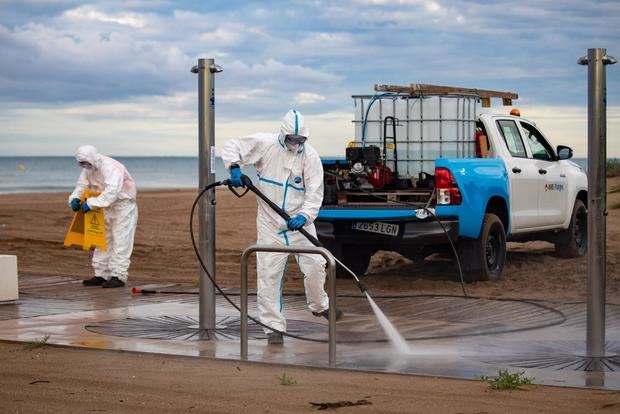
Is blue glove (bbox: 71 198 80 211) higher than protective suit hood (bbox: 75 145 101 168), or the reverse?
protective suit hood (bbox: 75 145 101 168)

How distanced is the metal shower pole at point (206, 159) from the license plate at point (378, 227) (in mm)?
3129

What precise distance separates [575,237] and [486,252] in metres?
2.86

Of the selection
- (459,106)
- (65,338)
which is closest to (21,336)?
(65,338)

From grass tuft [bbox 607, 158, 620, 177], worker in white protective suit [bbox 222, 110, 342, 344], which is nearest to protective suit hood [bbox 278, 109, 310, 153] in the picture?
worker in white protective suit [bbox 222, 110, 342, 344]

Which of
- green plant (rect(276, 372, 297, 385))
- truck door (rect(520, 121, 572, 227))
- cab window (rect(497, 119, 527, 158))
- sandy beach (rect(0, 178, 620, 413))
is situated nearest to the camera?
sandy beach (rect(0, 178, 620, 413))

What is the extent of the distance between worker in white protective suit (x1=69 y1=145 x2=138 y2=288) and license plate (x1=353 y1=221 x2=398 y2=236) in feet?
9.71

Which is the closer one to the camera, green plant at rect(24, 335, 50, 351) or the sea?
green plant at rect(24, 335, 50, 351)

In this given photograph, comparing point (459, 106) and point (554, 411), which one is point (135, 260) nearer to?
point (459, 106)

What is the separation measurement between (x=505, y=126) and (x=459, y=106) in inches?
45.3

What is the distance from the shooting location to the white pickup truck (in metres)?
12.7

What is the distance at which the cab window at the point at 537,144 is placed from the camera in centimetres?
1475

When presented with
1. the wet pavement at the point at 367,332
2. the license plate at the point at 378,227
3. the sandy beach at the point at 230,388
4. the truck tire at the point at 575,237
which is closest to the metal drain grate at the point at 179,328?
the wet pavement at the point at 367,332

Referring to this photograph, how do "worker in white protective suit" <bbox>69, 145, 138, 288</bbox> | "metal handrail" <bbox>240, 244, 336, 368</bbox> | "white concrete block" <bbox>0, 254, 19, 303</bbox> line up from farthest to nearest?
"worker in white protective suit" <bbox>69, 145, 138, 288</bbox> → "white concrete block" <bbox>0, 254, 19, 303</bbox> → "metal handrail" <bbox>240, 244, 336, 368</bbox>

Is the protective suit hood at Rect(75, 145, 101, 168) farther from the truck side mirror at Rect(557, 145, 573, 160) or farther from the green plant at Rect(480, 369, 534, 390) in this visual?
the green plant at Rect(480, 369, 534, 390)
